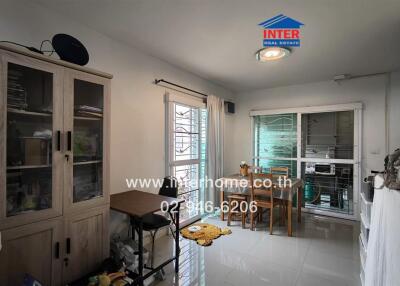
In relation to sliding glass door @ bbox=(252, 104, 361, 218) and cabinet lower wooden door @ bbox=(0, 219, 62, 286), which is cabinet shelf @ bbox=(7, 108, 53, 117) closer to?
cabinet lower wooden door @ bbox=(0, 219, 62, 286)

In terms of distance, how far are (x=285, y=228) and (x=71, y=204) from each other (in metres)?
3.03

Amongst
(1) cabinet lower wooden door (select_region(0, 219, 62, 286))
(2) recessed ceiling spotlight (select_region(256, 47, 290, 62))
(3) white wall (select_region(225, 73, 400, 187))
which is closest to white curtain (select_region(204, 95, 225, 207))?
(3) white wall (select_region(225, 73, 400, 187))

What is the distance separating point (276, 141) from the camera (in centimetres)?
466

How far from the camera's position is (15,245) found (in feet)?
4.58

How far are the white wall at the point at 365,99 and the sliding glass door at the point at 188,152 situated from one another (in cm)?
120

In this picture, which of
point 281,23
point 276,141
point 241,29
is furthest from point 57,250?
point 276,141

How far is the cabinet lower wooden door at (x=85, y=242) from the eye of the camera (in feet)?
5.46

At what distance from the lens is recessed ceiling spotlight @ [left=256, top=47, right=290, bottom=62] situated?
2660 millimetres

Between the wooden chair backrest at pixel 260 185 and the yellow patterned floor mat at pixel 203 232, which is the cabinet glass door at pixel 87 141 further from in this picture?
the wooden chair backrest at pixel 260 185

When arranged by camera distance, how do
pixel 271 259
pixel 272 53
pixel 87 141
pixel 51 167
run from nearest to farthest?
pixel 51 167
pixel 87 141
pixel 271 259
pixel 272 53

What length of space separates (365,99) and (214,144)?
8.99 feet

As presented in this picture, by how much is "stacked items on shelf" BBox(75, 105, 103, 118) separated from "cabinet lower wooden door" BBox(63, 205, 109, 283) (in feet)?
2.67

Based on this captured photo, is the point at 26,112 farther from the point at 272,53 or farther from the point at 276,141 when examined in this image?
the point at 276,141

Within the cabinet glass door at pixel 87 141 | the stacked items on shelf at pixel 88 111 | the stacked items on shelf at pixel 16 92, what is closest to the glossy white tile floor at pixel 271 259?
the cabinet glass door at pixel 87 141
